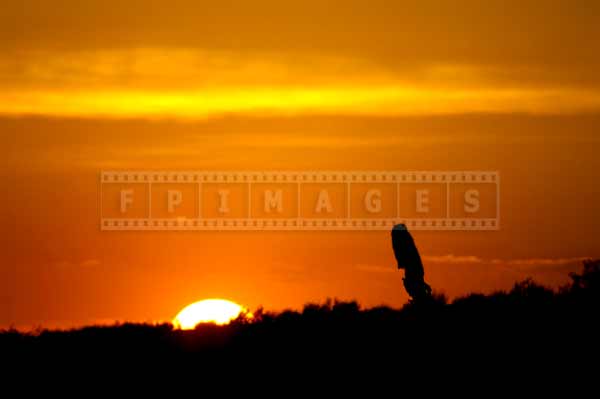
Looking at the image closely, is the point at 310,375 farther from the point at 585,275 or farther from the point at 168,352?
the point at 585,275

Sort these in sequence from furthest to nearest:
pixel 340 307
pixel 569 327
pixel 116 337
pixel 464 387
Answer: pixel 340 307
pixel 116 337
pixel 569 327
pixel 464 387

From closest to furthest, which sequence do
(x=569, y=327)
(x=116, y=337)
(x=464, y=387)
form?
1. (x=464, y=387)
2. (x=569, y=327)
3. (x=116, y=337)

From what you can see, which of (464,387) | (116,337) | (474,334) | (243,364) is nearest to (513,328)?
(474,334)

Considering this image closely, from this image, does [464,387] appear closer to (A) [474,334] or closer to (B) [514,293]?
(A) [474,334]

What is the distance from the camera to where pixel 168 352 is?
2539 cm

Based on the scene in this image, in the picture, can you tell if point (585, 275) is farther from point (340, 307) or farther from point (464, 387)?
point (464, 387)

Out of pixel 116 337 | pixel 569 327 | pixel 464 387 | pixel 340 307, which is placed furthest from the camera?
pixel 340 307

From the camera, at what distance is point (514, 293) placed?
28.8m

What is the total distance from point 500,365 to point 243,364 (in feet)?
12.6

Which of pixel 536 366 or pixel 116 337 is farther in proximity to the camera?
pixel 116 337

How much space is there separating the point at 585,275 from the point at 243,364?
8302 mm

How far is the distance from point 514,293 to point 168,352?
22.3 ft

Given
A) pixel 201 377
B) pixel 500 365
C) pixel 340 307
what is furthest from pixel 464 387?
pixel 340 307

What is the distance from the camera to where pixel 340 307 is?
28.7 m
